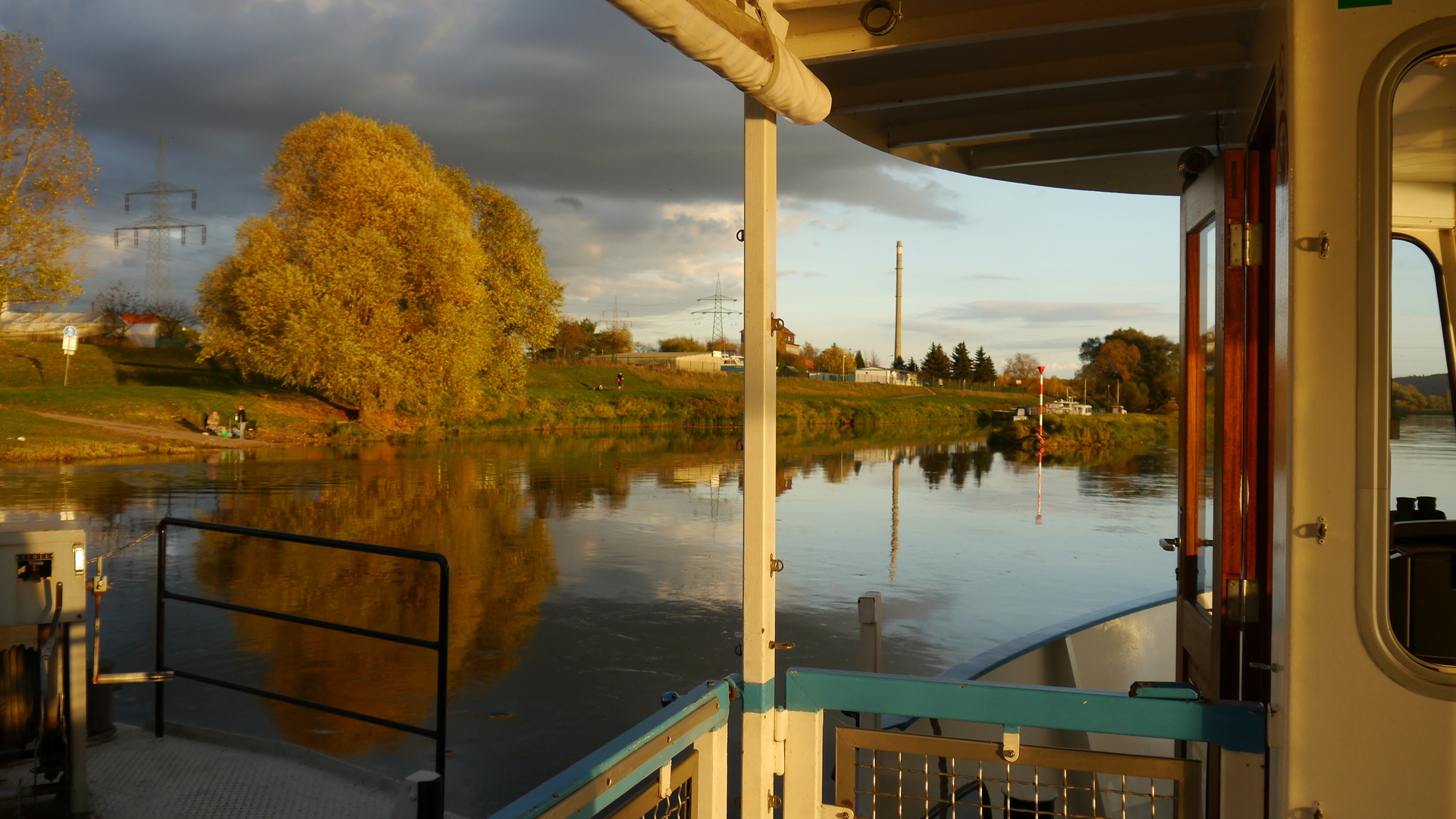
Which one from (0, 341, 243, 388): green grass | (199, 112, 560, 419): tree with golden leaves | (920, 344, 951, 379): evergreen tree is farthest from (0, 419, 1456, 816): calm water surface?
(920, 344, 951, 379): evergreen tree

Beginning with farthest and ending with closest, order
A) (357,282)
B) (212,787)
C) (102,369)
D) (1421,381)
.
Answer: (102,369) → (357,282) → (212,787) → (1421,381)

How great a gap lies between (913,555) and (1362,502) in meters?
8.64

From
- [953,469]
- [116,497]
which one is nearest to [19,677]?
[116,497]

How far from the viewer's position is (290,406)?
83.1ft

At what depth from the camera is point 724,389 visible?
143 ft

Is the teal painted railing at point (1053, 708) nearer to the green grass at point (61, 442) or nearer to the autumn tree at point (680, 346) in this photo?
the green grass at point (61, 442)

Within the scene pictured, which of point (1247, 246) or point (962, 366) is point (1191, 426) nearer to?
point (1247, 246)

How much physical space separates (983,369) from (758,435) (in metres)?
64.7

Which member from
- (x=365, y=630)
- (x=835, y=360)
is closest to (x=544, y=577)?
(x=365, y=630)

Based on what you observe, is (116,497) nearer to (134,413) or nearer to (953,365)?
(134,413)

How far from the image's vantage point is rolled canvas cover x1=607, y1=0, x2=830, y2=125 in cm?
119

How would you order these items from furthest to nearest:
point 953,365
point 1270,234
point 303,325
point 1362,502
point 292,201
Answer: point 953,365, point 292,201, point 303,325, point 1270,234, point 1362,502

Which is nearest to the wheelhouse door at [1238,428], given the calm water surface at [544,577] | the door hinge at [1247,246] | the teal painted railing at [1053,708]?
the door hinge at [1247,246]

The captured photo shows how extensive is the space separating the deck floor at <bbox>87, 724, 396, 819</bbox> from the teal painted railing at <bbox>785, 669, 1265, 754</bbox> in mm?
1608
